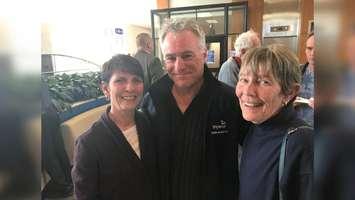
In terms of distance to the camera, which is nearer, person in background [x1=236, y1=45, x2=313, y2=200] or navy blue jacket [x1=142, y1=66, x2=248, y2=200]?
person in background [x1=236, y1=45, x2=313, y2=200]

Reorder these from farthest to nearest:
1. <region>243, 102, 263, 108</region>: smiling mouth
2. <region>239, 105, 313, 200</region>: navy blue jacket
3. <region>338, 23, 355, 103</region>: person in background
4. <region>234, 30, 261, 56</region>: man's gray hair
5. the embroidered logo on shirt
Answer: <region>234, 30, 261, 56</region>: man's gray hair → the embroidered logo on shirt → <region>243, 102, 263, 108</region>: smiling mouth → <region>239, 105, 313, 200</region>: navy blue jacket → <region>338, 23, 355, 103</region>: person in background

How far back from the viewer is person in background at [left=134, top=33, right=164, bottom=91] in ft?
2.23

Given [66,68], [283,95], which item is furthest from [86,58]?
[283,95]

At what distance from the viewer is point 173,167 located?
25.4 inches

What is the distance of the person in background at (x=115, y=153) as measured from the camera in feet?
1.93

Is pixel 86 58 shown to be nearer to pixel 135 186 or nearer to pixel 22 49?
pixel 135 186

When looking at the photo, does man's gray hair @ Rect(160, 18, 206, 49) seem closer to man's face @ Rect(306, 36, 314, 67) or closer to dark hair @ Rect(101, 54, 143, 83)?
dark hair @ Rect(101, 54, 143, 83)

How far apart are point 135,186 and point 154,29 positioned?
40 cm

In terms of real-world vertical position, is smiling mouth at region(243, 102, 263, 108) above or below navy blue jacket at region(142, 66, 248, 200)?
above

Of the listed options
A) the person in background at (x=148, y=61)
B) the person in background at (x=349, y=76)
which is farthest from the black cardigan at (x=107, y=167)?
the person in background at (x=349, y=76)

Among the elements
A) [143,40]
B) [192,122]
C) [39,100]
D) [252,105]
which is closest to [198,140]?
[192,122]

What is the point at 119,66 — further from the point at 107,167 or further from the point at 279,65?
the point at 279,65

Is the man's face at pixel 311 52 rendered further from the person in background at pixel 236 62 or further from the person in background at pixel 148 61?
the person in background at pixel 236 62

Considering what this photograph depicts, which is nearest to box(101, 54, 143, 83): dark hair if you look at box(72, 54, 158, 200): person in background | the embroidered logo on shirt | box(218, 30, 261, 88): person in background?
box(72, 54, 158, 200): person in background
